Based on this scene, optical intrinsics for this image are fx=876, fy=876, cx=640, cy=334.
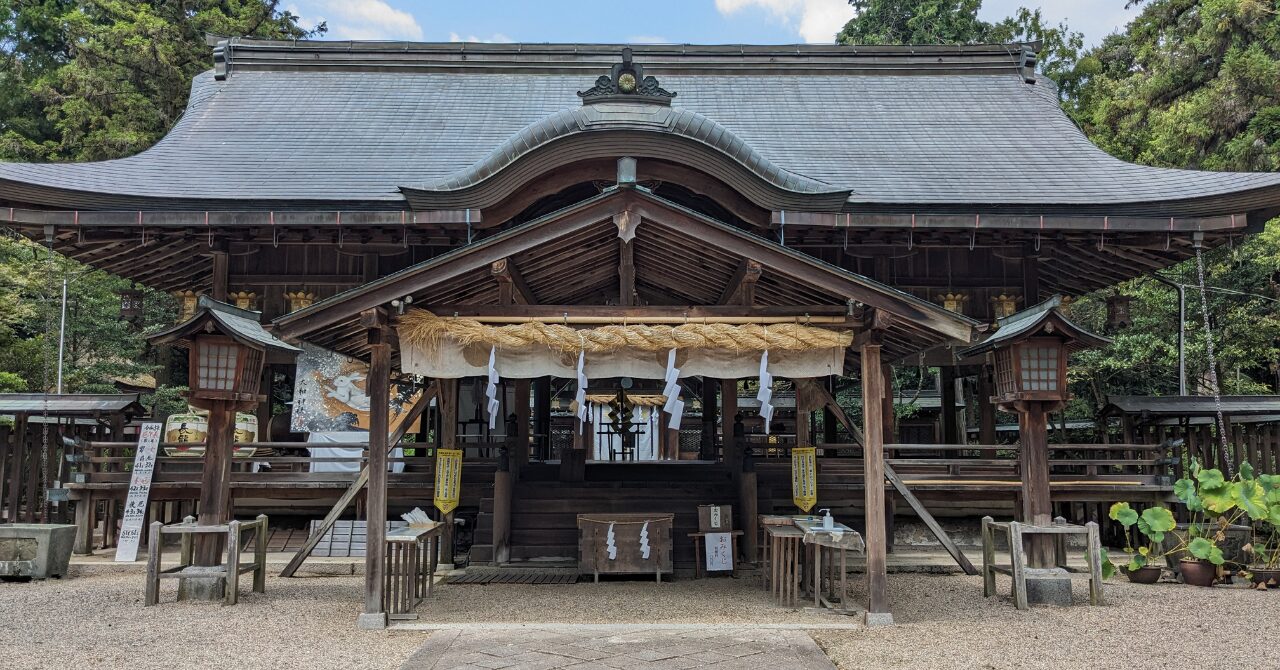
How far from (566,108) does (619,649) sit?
11.2 m

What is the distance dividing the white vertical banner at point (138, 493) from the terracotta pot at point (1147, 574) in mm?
12210

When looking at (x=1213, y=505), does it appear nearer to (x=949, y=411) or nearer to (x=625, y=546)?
(x=949, y=411)

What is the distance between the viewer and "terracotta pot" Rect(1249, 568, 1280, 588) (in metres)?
9.52

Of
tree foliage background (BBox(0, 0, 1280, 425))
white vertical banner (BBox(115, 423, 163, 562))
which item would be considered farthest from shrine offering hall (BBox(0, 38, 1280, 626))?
tree foliage background (BBox(0, 0, 1280, 425))

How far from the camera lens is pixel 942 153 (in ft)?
45.8

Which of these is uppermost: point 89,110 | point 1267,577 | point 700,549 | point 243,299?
point 89,110

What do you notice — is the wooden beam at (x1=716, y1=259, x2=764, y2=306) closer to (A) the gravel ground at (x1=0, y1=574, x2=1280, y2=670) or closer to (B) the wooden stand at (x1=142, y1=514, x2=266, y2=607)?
(A) the gravel ground at (x1=0, y1=574, x2=1280, y2=670)

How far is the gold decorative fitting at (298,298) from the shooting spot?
39.7 ft

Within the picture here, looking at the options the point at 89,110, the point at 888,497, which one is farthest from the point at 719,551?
the point at 89,110

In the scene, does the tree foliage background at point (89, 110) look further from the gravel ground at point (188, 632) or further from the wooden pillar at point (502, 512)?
the wooden pillar at point (502, 512)

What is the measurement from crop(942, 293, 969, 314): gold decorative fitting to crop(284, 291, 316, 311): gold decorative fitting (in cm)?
878

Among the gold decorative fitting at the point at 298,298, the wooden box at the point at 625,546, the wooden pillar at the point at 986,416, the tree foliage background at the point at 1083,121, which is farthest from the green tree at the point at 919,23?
the wooden box at the point at 625,546

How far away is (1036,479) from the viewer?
29.1 feet

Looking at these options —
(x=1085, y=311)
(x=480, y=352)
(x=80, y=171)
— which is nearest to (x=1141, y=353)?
(x=1085, y=311)
